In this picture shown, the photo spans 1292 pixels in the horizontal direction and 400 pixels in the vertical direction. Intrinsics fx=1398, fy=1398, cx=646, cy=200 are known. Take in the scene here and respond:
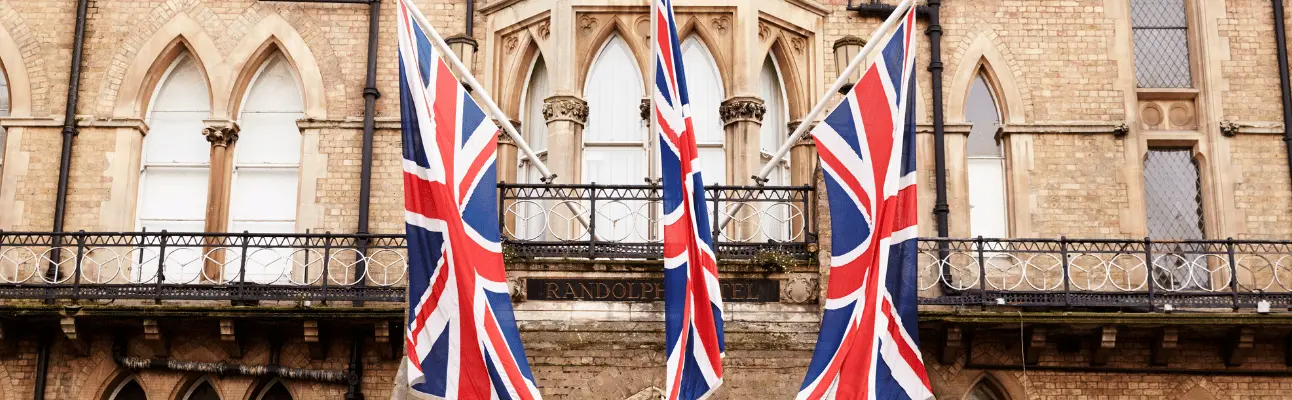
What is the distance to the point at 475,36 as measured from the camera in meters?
18.7

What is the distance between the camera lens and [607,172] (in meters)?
17.8

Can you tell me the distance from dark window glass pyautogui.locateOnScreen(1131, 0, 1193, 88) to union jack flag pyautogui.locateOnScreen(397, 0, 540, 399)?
10674 millimetres

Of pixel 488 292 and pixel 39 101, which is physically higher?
pixel 39 101

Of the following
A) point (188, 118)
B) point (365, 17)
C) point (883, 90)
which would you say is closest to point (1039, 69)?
point (883, 90)

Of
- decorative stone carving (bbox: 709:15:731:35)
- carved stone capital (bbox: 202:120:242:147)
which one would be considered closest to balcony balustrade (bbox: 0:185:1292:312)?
carved stone capital (bbox: 202:120:242:147)

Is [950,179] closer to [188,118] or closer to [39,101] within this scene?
[188,118]

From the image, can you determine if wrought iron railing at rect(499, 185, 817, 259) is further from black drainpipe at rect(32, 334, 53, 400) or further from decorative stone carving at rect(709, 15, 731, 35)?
black drainpipe at rect(32, 334, 53, 400)

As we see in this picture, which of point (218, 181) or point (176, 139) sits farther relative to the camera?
point (176, 139)

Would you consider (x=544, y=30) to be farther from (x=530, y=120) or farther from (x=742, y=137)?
(x=742, y=137)

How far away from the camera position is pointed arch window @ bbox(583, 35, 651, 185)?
701 inches

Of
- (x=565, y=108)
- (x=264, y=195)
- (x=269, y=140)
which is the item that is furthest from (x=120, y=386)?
(x=565, y=108)

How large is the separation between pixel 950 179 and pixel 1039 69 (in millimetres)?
1993

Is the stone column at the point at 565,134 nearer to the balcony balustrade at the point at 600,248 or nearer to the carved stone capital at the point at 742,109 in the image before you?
the balcony balustrade at the point at 600,248

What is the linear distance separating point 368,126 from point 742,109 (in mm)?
4946
